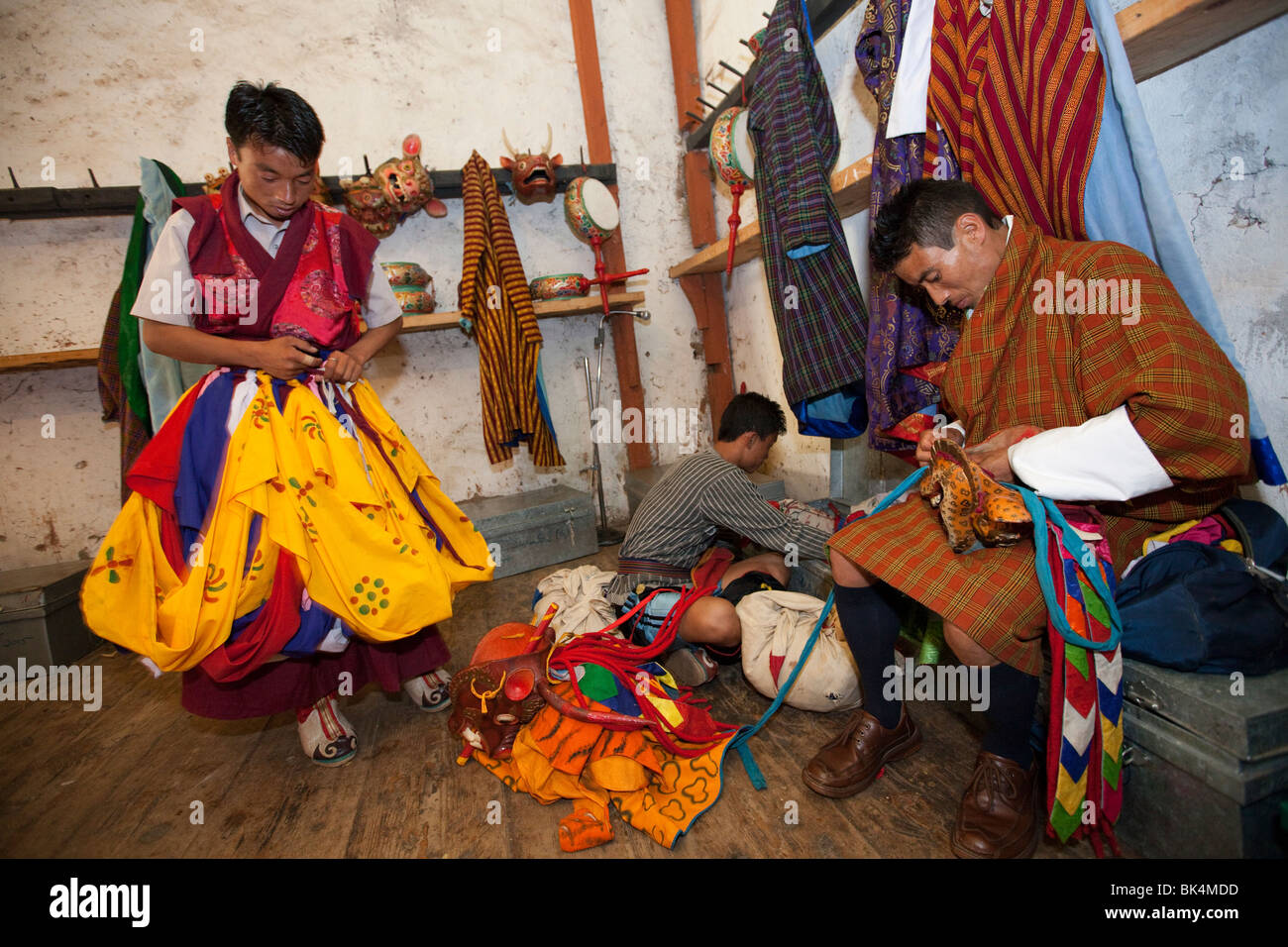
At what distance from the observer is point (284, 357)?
146 centimetres

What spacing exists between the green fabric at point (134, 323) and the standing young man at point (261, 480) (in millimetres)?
1023

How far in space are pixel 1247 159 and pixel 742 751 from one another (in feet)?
5.32

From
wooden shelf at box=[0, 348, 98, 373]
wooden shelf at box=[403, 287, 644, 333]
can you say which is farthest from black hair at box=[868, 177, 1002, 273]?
wooden shelf at box=[0, 348, 98, 373]

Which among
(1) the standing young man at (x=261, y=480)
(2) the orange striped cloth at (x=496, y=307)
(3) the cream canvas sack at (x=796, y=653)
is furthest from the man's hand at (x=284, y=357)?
(2) the orange striped cloth at (x=496, y=307)

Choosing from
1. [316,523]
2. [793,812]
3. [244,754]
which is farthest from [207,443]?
[793,812]

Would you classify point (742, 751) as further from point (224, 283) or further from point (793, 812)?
point (224, 283)

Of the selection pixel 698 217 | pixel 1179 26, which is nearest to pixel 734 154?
pixel 698 217

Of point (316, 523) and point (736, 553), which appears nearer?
point (316, 523)

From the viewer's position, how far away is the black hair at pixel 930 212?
1263mm

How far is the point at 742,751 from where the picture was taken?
1.45 m

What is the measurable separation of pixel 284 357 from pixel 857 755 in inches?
62.9

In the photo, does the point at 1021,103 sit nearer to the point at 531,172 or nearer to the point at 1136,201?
the point at 1136,201

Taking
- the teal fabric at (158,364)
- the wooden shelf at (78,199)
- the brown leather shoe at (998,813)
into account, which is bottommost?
the brown leather shoe at (998,813)

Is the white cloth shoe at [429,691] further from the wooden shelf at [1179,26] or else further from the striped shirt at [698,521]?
the wooden shelf at [1179,26]
